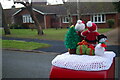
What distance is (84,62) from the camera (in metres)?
2.81

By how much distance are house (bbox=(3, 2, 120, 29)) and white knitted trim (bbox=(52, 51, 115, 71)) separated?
16453 millimetres

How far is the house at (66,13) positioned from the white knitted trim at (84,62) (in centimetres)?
1645

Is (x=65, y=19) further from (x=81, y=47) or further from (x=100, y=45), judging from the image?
(x=100, y=45)

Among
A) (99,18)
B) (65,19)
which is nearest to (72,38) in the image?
(99,18)

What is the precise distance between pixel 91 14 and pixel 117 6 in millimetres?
13051

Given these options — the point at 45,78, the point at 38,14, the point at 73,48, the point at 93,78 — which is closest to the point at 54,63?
the point at 73,48

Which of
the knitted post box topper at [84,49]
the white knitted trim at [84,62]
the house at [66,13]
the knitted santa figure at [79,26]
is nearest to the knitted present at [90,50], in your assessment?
the knitted post box topper at [84,49]

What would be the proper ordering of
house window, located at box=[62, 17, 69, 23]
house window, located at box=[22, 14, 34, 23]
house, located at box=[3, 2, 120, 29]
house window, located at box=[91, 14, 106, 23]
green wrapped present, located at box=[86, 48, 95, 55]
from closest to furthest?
green wrapped present, located at box=[86, 48, 95, 55] → house, located at box=[3, 2, 120, 29] → house window, located at box=[91, 14, 106, 23] → house window, located at box=[62, 17, 69, 23] → house window, located at box=[22, 14, 34, 23]

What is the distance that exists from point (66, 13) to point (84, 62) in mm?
26756

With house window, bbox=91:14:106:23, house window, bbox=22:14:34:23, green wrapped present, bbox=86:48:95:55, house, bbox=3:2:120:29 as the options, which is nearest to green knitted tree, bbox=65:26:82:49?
green wrapped present, bbox=86:48:95:55

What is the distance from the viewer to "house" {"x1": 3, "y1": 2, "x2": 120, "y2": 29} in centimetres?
2478

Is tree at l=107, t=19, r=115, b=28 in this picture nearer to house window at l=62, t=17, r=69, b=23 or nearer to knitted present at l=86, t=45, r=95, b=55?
house window at l=62, t=17, r=69, b=23

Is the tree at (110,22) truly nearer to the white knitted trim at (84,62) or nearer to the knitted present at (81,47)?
the knitted present at (81,47)

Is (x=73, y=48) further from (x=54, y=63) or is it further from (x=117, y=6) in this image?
(x=117, y=6)
